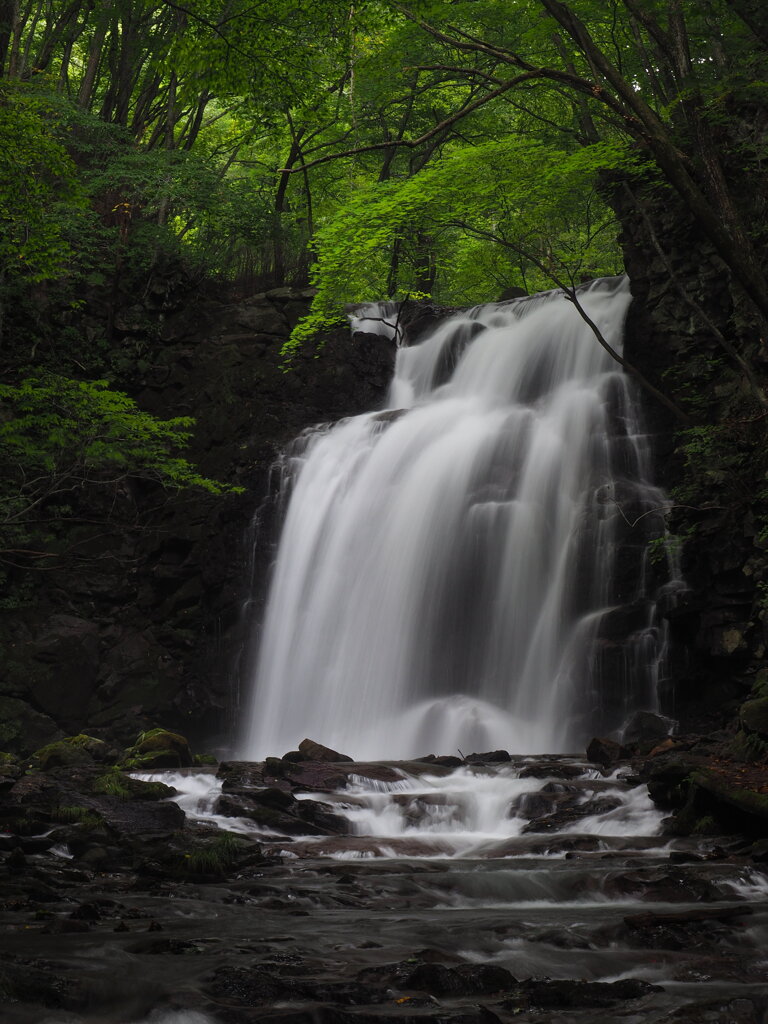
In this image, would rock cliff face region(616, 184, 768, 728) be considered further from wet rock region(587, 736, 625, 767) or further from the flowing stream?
the flowing stream

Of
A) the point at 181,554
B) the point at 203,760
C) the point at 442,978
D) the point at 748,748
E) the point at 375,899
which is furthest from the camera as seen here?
the point at 181,554

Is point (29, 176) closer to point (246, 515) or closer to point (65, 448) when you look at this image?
point (65, 448)

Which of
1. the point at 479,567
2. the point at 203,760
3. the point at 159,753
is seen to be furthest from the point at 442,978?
the point at 479,567

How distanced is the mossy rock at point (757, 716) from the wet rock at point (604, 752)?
1.74 meters

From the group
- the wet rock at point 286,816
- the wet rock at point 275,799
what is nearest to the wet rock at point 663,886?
the wet rock at point 286,816

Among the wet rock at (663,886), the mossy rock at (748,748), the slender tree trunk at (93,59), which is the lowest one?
the wet rock at (663,886)

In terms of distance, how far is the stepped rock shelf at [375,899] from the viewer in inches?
159

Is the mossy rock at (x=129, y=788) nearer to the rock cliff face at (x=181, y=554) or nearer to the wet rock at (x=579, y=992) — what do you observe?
the wet rock at (x=579, y=992)

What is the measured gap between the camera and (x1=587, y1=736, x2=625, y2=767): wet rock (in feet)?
32.2

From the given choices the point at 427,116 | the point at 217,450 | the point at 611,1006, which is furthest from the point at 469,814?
the point at 427,116

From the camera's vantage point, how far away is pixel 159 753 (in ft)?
37.6

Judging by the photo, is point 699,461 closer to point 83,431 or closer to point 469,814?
point 469,814

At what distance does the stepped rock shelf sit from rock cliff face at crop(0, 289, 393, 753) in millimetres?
5372

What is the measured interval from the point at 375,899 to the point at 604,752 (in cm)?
447
